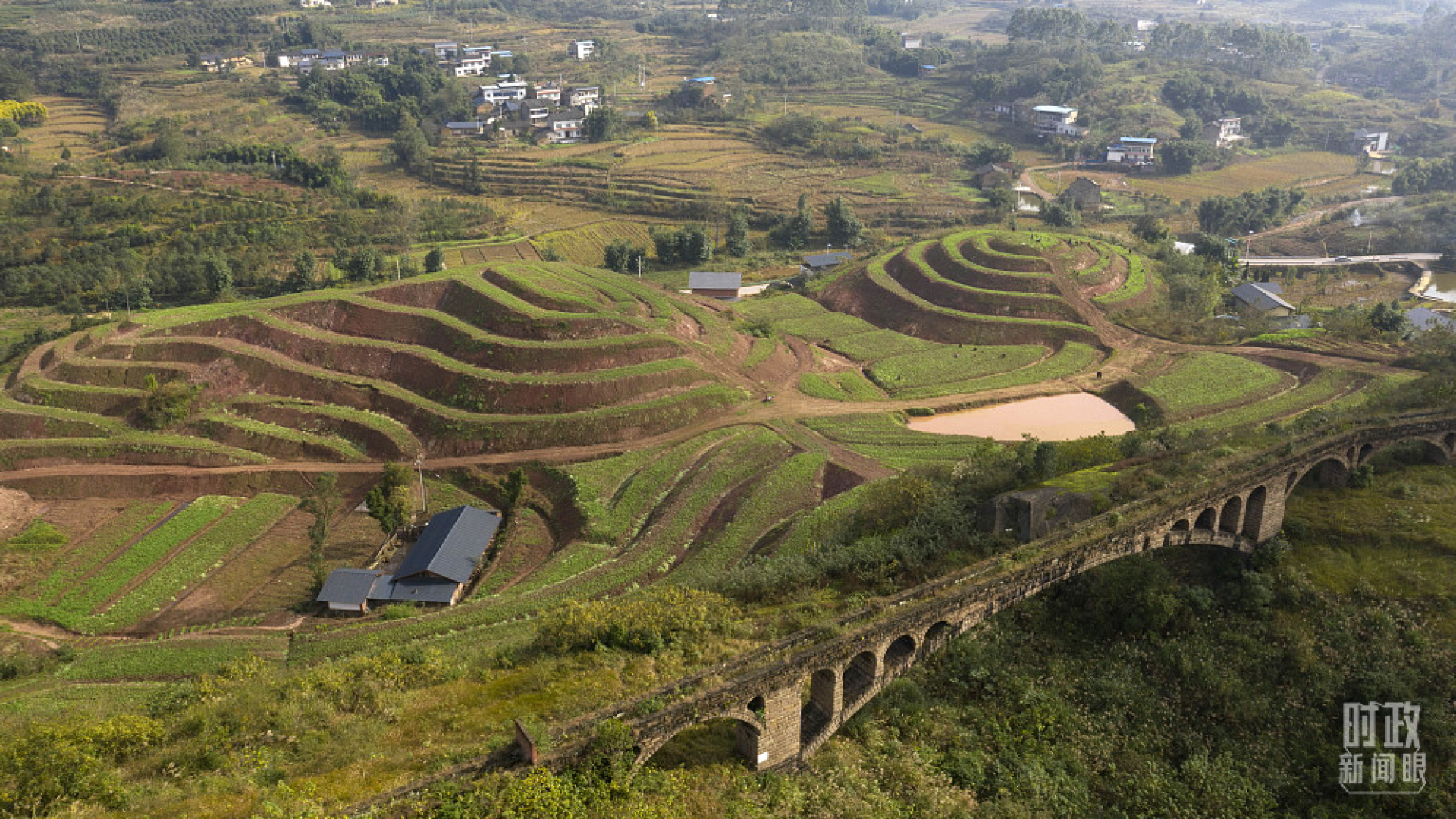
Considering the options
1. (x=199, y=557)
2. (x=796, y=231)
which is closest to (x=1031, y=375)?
(x=796, y=231)

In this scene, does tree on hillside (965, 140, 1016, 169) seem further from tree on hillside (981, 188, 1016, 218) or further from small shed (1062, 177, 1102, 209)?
small shed (1062, 177, 1102, 209)

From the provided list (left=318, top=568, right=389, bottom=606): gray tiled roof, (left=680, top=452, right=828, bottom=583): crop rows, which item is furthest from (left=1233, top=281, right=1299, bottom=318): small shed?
(left=318, top=568, right=389, bottom=606): gray tiled roof

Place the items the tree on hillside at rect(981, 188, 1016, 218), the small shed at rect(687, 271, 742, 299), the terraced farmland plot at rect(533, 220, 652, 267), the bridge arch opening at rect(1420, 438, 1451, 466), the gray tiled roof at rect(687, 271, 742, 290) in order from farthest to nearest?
the tree on hillside at rect(981, 188, 1016, 218), the terraced farmland plot at rect(533, 220, 652, 267), the gray tiled roof at rect(687, 271, 742, 290), the small shed at rect(687, 271, 742, 299), the bridge arch opening at rect(1420, 438, 1451, 466)

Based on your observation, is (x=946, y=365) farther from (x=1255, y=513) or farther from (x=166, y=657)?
(x=166, y=657)

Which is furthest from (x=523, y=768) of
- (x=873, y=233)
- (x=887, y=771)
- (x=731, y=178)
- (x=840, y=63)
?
(x=840, y=63)

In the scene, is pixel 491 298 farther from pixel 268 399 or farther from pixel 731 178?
pixel 731 178
